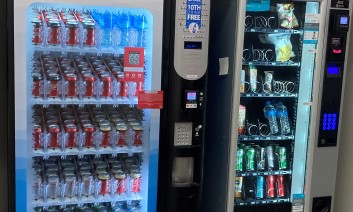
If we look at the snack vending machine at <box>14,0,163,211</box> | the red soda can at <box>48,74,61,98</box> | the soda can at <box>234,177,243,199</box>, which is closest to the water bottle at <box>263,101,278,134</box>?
the soda can at <box>234,177,243,199</box>

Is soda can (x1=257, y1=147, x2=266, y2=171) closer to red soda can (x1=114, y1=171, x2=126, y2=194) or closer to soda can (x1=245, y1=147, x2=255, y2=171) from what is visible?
soda can (x1=245, y1=147, x2=255, y2=171)

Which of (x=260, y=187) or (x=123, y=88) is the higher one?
(x=123, y=88)

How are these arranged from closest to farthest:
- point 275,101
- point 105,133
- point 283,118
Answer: point 105,133 → point 283,118 → point 275,101

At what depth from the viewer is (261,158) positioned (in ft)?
10.1

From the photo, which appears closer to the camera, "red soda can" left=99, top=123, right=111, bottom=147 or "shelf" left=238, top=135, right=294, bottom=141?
"red soda can" left=99, top=123, right=111, bottom=147

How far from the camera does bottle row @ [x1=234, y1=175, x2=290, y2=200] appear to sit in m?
3.12

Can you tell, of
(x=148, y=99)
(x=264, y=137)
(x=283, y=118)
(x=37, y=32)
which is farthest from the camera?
(x=283, y=118)

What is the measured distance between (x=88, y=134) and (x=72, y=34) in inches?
23.8

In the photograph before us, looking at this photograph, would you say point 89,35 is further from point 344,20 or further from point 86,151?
point 344,20

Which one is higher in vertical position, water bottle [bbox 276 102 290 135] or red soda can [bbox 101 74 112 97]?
red soda can [bbox 101 74 112 97]

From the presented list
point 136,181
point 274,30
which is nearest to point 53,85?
point 136,181

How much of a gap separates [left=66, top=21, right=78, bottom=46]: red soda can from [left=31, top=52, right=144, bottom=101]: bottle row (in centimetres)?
18

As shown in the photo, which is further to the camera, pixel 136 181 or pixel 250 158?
pixel 250 158

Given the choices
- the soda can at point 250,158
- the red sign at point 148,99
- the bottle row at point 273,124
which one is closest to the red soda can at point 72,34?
the red sign at point 148,99
